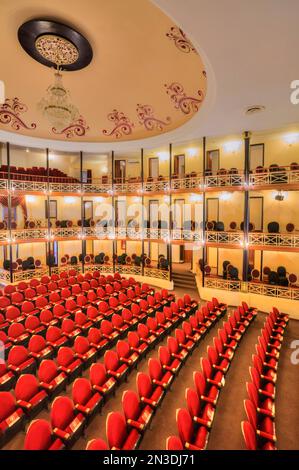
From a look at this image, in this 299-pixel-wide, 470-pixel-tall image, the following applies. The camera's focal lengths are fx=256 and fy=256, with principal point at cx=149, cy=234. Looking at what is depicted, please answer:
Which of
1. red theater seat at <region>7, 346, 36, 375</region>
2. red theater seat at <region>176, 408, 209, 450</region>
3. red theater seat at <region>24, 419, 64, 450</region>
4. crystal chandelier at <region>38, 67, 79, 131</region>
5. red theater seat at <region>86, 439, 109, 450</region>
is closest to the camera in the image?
red theater seat at <region>86, 439, 109, 450</region>

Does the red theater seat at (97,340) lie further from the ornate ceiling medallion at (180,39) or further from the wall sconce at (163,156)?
the wall sconce at (163,156)

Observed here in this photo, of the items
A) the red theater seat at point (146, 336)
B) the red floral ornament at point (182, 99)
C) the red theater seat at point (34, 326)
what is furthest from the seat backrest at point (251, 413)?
the red floral ornament at point (182, 99)

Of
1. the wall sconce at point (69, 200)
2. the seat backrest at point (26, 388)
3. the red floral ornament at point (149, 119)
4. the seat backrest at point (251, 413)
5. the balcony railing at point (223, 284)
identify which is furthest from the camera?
the wall sconce at point (69, 200)

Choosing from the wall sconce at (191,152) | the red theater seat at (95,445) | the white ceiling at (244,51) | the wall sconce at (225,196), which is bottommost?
the red theater seat at (95,445)

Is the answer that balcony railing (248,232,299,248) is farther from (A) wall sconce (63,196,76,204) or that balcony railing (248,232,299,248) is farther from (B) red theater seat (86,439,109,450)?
(A) wall sconce (63,196,76,204)

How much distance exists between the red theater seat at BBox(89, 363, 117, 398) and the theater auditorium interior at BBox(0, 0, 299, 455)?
3 centimetres

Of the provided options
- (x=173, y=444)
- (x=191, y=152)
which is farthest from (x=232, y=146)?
(x=173, y=444)

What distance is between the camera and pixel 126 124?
1307 centimetres

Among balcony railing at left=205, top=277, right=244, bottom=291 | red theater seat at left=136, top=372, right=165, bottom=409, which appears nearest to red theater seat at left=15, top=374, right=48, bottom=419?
red theater seat at left=136, top=372, right=165, bottom=409

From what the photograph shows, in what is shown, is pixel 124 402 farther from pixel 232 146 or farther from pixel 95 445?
pixel 232 146

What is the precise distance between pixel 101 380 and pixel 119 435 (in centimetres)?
159

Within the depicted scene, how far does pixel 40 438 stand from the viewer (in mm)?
4074

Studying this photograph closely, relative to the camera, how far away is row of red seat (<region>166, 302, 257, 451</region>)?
432 centimetres

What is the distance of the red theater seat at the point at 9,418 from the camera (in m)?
4.57
